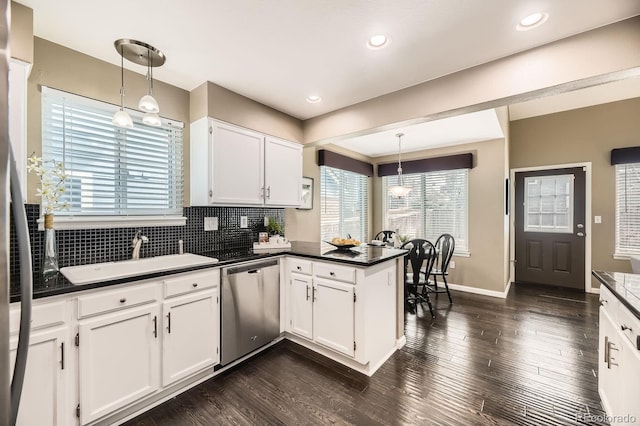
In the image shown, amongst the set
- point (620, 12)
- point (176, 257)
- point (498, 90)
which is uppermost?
point (620, 12)

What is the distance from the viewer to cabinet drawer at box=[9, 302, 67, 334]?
134cm

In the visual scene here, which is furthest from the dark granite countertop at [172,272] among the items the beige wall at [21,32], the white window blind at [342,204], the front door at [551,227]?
the front door at [551,227]

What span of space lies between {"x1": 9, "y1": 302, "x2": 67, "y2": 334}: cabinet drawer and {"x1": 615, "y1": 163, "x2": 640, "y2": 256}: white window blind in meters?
6.60

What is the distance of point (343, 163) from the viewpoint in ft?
15.7

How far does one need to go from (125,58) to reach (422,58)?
2.30 meters

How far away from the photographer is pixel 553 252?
473cm

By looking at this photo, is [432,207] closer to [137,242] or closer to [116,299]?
[137,242]

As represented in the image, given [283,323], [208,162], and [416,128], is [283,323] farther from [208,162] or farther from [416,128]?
[416,128]

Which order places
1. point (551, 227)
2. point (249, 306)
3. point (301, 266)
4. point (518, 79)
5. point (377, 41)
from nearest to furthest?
point (377, 41) → point (518, 79) → point (249, 306) → point (301, 266) → point (551, 227)

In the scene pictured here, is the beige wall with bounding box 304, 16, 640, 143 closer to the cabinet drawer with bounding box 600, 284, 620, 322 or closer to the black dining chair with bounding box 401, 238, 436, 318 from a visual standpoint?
the cabinet drawer with bounding box 600, 284, 620, 322

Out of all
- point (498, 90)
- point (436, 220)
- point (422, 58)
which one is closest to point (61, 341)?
point (422, 58)

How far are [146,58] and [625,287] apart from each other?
139 inches

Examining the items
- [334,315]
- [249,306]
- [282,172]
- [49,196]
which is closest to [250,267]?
[249,306]

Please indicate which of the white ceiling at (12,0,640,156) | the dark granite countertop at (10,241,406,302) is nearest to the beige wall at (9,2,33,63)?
the white ceiling at (12,0,640,156)
